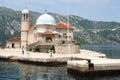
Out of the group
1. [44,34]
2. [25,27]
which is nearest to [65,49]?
[44,34]

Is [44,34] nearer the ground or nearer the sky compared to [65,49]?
nearer the sky

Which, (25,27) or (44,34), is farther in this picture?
(25,27)

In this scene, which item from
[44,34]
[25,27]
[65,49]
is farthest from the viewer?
[25,27]

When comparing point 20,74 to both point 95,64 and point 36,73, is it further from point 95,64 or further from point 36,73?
point 95,64

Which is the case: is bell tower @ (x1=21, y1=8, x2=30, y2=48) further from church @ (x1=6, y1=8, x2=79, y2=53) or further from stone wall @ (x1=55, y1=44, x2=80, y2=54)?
stone wall @ (x1=55, y1=44, x2=80, y2=54)

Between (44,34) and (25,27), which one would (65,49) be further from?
(25,27)

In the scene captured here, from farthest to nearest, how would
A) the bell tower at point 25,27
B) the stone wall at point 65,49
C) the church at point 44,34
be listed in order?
the bell tower at point 25,27 → the church at point 44,34 → the stone wall at point 65,49

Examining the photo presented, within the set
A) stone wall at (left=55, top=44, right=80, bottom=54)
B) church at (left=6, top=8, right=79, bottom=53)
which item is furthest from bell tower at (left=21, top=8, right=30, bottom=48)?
stone wall at (left=55, top=44, right=80, bottom=54)

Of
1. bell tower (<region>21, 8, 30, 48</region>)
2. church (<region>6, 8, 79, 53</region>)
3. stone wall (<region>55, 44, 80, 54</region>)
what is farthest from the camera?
bell tower (<region>21, 8, 30, 48</region>)

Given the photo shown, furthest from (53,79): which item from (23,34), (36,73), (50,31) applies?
(23,34)

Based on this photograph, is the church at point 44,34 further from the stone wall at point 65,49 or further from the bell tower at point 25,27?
the stone wall at point 65,49

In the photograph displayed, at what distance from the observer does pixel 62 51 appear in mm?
71938

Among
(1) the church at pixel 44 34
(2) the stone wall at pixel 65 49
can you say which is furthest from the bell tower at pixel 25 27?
(2) the stone wall at pixel 65 49

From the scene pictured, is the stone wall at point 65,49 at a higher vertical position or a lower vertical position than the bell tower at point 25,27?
lower
